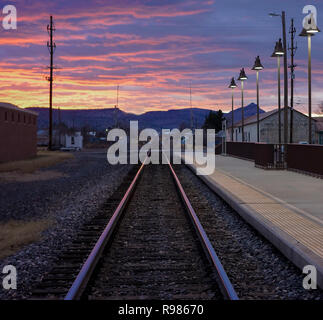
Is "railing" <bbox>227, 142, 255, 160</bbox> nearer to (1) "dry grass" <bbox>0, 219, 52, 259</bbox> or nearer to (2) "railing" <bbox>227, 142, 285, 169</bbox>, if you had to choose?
(2) "railing" <bbox>227, 142, 285, 169</bbox>

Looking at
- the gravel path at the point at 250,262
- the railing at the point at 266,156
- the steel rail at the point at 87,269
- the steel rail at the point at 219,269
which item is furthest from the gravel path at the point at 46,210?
the railing at the point at 266,156

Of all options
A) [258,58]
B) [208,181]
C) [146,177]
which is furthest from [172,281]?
[258,58]

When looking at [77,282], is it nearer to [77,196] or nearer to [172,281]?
[172,281]

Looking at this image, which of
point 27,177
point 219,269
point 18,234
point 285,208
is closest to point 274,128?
point 27,177

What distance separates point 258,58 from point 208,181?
15653 millimetres

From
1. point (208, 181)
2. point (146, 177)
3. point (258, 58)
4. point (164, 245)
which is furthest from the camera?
point (258, 58)

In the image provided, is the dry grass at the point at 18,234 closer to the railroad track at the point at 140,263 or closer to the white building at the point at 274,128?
the railroad track at the point at 140,263

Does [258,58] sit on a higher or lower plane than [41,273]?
higher

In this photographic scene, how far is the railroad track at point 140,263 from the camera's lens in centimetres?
570

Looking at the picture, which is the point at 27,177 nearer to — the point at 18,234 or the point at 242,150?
the point at 18,234

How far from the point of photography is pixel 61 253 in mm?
7734

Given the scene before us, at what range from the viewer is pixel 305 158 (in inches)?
797

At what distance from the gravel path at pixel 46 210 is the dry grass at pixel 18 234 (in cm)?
22

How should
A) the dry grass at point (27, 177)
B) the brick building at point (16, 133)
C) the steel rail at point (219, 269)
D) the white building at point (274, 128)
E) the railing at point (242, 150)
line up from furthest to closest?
the white building at point (274, 128), the brick building at point (16, 133), the railing at point (242, 150), the dry grass at point (27, 177), the steel rail at point (219, 269)
